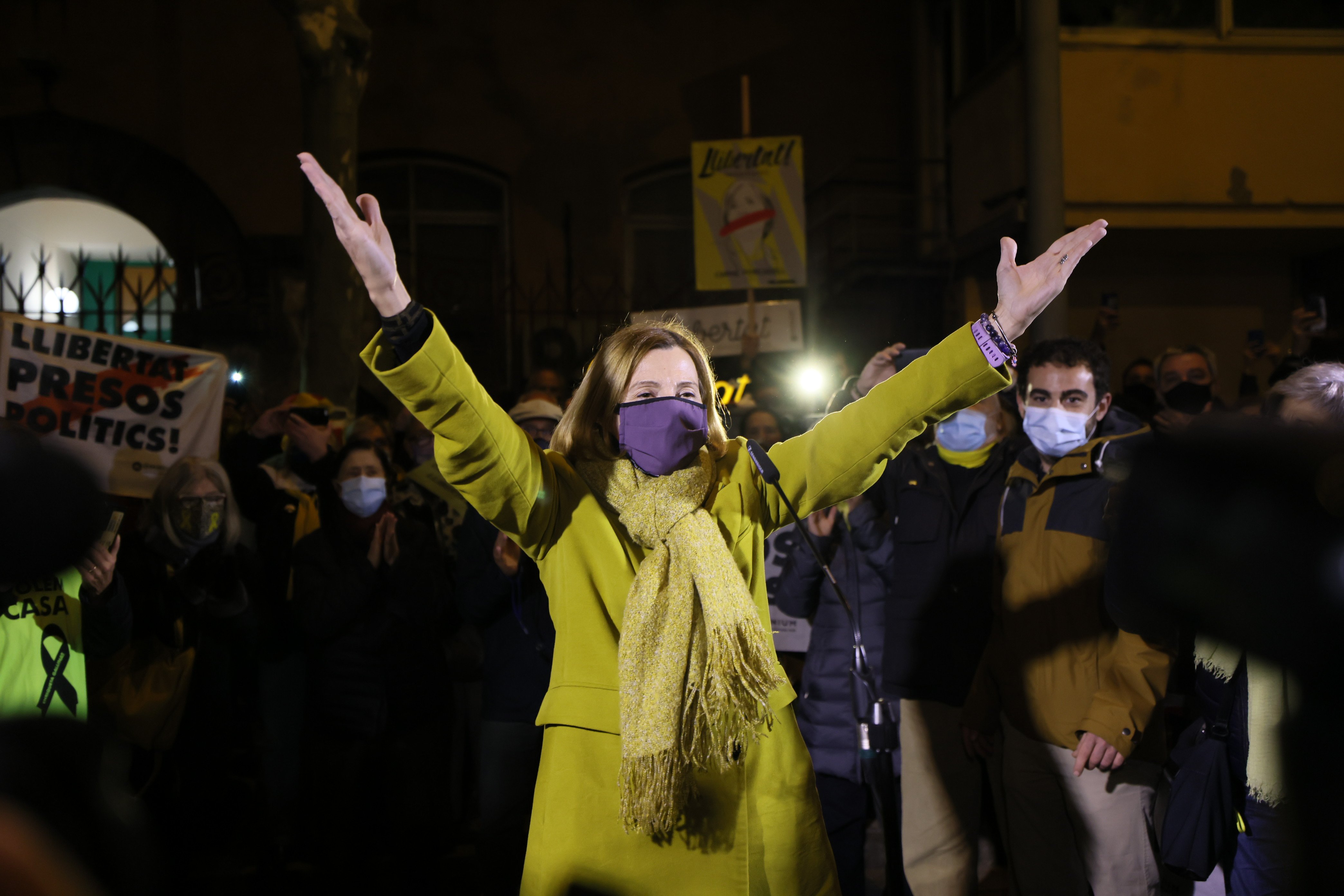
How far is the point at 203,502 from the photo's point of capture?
4.65m

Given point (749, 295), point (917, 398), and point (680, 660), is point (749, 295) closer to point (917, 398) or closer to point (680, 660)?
point (917, 398)

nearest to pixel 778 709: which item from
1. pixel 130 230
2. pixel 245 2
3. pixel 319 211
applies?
pixel 319 211

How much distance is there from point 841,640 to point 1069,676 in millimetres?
892

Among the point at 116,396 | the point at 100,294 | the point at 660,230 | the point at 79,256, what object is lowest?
the point at 116,396

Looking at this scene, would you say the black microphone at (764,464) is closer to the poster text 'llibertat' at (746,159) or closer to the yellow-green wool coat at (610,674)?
the yellow-green wool coat at (610,674)

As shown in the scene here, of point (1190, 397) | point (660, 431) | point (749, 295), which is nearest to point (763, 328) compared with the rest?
point (749, 295)

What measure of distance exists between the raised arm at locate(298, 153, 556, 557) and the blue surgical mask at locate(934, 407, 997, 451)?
2.36 metres

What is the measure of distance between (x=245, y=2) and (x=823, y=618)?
1106 centimetres

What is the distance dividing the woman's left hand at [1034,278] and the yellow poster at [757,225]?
6155mm

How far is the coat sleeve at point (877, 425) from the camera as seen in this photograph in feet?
7.13

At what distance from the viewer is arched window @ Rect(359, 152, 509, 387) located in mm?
12164

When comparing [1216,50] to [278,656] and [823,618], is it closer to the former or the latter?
[823,618]

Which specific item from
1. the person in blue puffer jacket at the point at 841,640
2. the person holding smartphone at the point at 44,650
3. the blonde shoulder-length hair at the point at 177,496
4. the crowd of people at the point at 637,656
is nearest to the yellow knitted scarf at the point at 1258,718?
the crowd of people at the point at 637,656

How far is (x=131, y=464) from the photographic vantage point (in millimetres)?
5492
